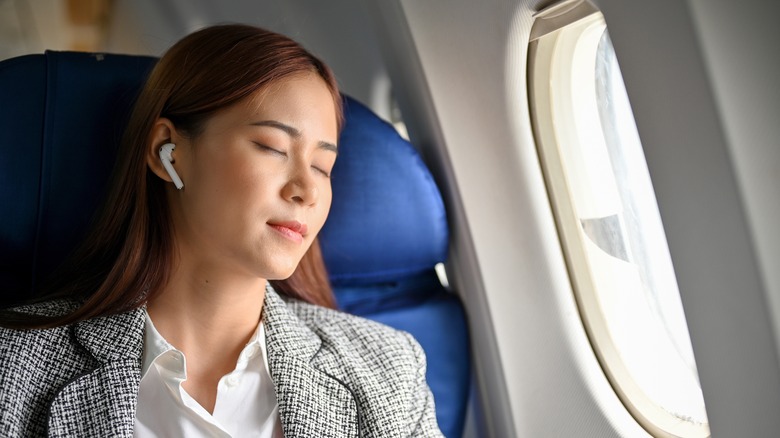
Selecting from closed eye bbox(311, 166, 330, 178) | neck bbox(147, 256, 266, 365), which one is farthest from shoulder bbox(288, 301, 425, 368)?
closed eye bbox(311, 166, 330, 178)

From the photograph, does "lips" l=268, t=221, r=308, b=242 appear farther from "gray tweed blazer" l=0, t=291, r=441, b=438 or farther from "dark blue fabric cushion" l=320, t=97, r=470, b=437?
"dark blue fabric cushion" l=320, t=97, r=470, b=437

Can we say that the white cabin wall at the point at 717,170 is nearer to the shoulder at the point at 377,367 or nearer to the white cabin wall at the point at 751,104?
the white cabin wall at the point at 751,104

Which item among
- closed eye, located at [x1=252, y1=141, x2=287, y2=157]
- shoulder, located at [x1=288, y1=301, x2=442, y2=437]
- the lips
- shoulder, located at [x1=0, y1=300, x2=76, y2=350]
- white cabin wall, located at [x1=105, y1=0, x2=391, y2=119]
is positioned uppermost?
white cabin wall, located at [x1=105, y1=0, x2=391, y2=119]

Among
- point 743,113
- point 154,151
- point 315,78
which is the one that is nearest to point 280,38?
point 315,78

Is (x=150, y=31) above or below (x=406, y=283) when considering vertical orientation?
above

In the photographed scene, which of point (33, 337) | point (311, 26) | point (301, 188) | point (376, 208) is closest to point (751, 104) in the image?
point (301, 188)

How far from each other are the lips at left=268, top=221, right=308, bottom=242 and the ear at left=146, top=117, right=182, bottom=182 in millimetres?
281

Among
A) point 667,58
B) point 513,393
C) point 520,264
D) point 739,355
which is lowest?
point 513,393

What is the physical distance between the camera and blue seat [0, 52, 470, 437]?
65.0 inches

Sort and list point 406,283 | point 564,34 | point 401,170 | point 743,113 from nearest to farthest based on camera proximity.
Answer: point 743,113 < point 564,34 < point 401,170 < point 406,283

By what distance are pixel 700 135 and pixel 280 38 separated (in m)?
0.96

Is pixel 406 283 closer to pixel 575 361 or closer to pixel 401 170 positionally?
pixel 401 170

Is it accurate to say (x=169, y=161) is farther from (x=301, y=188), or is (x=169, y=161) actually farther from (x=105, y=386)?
(x=105, y=386)

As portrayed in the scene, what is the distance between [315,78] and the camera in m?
1.70
